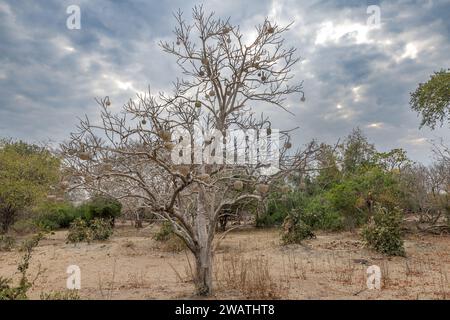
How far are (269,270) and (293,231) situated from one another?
13.9ft

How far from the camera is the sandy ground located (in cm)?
663

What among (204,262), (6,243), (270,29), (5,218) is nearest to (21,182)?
(5,218)

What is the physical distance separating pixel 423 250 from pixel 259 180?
9135 millimetres

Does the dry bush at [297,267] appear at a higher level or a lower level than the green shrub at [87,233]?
lower

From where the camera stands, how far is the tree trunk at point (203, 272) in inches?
241

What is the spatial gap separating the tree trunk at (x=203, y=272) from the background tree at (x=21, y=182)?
13.1 metres

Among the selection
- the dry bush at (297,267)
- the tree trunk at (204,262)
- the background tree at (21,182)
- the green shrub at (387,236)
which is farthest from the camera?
the background tree at (21,182)

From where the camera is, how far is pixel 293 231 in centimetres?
1293

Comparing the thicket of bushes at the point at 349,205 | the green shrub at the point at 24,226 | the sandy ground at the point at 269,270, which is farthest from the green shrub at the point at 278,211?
the green shrub at the point at 24,226

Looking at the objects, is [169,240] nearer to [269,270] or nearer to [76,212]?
[269,270]

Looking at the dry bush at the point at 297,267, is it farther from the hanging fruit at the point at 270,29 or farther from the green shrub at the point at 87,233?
the green shrub at the point at 87,233

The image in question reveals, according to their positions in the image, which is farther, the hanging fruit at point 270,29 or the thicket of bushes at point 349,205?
the thicket of bushes at point 349,205
